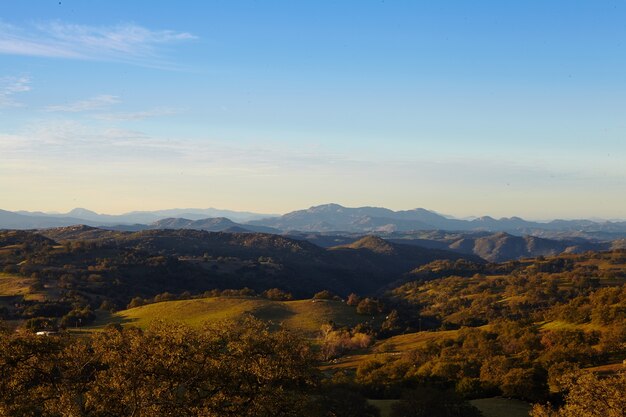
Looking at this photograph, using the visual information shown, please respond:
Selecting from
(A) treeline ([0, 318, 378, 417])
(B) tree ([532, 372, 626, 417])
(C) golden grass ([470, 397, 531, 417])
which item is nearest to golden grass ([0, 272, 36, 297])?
(A) treeline ([0, 318, 378, 417])

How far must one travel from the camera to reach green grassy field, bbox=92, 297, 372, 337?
4277 inches

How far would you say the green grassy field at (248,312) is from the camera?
10862 centimetres

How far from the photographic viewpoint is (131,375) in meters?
25.1

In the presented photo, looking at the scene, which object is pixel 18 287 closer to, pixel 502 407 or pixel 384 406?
pixel 384 406

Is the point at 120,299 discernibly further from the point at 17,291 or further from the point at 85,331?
the point at 85,331

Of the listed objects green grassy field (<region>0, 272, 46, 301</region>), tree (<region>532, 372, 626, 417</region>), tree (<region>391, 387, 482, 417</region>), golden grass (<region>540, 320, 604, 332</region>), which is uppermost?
tree (<region>532, 372, 626, 417</region>)

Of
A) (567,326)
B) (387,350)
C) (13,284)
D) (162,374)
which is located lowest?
(13,284)

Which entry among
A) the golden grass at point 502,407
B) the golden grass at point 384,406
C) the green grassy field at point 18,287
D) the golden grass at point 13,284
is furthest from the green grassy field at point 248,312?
the golden grass at point 502,407

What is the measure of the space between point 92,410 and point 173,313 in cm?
9123

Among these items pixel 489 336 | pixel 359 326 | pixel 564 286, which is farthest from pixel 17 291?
pixel 564 286

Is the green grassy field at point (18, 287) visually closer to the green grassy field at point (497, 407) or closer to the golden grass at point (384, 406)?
the golden grass at point (384, 406)

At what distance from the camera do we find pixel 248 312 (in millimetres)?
111438

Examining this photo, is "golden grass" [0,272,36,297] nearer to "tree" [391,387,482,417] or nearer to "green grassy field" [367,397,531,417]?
"green grassy field" [367,397,531,417]

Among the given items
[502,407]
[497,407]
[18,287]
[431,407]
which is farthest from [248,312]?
[18,287]
